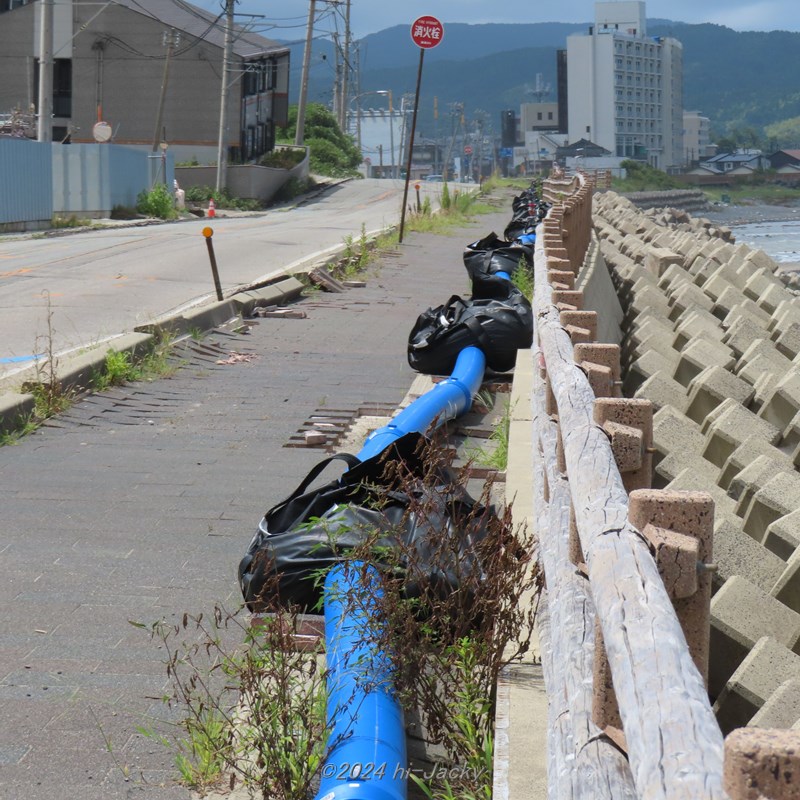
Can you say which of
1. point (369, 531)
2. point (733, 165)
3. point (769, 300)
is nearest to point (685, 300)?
point (769, 300)

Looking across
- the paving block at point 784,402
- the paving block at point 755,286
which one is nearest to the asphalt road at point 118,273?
the paving block at point 784,402

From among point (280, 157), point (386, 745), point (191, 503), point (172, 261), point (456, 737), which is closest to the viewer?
point (386, 745)

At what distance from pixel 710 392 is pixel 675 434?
1.25 m

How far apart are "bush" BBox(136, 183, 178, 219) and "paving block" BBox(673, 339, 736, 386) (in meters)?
33.0

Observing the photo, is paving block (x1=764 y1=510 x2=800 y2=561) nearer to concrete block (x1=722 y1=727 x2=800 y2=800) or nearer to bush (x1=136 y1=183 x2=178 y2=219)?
concrete block (x1=722 y1=727 x2=800 y2=800)

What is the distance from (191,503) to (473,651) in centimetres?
318

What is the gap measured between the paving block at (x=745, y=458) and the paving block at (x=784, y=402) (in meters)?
1.28

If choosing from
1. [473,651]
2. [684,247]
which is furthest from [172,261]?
[473,651]

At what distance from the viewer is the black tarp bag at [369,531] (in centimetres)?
422

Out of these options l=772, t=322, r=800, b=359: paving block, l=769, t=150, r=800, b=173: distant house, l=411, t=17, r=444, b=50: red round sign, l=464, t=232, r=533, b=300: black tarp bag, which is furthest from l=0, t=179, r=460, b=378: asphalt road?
l=769, t=150, r=800, b=173: distant house

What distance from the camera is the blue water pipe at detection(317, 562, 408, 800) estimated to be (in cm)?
333

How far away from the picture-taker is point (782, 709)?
169 inches

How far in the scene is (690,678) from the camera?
1791 mm

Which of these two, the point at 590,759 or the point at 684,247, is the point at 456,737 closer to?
the point at 590,759
